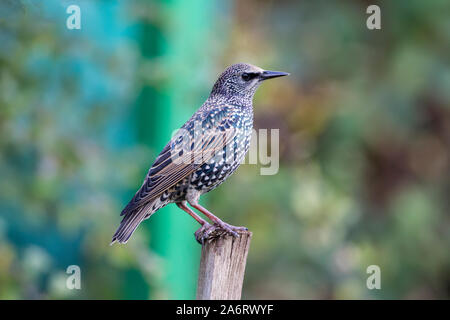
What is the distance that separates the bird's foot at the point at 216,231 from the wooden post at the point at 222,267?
→ 2 cm

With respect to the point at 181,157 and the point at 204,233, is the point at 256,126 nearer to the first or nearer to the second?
the point at 181,157

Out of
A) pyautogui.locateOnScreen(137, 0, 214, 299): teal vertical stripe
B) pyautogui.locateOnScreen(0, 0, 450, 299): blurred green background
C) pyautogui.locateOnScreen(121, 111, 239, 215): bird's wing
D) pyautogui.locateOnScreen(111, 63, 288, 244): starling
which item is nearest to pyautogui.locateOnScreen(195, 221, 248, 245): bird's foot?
pyautogui.locateOnScreen(111, 63, 288, 244): starling

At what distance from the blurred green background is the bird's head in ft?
3.27

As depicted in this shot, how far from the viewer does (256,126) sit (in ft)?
22.1

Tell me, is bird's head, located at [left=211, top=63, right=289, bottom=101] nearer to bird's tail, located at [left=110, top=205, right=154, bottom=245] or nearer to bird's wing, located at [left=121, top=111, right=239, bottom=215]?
bird's wing, located at [left=121, top=111, right=239, bottom=215]

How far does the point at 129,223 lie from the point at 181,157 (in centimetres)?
47

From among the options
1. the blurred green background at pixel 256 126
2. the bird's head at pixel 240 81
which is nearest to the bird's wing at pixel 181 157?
the bird's head at pixel 240 81

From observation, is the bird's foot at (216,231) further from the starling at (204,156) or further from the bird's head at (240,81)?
the bird's head at (240,81)

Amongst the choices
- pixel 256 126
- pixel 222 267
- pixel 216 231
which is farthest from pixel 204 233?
pixel 256 126

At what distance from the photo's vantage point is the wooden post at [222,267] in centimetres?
325

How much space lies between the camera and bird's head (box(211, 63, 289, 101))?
3.96 meters

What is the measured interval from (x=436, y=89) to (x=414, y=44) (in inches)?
21.5

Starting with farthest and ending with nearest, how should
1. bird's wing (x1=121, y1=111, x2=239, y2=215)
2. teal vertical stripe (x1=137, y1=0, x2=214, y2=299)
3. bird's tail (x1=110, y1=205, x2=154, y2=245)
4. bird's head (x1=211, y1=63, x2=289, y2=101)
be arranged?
teal vertical stripe (x1=137, y1=0, x2=214, y2=299) → bird's head (x1=211, y1=63, x2=289, y2=101) → bird's wing (x1=121, y1=111, x2=239, y2=215) → bird's tail (x1=110, y1=205, x2=154, y2=245)

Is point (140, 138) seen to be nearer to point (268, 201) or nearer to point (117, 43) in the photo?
point (117, 43)
